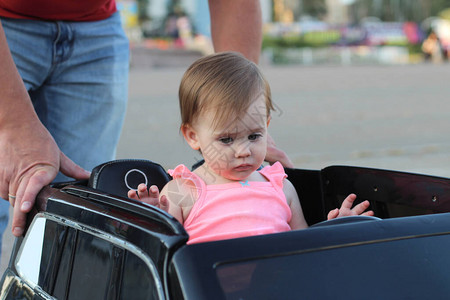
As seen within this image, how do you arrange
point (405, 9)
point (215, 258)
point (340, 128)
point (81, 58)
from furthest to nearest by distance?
point (405, 9), point (340, 128), point (81, 58), point (215, 258)

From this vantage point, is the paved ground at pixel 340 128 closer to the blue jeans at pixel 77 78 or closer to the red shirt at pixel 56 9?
the blue jeans at pixel 77 78

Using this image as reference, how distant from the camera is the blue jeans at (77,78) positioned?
111 inches

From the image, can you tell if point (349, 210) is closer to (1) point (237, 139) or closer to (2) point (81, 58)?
(1) point (237, 139)

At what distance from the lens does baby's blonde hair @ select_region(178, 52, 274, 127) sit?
84.0 inches

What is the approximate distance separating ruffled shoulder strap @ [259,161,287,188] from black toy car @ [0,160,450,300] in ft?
2.28

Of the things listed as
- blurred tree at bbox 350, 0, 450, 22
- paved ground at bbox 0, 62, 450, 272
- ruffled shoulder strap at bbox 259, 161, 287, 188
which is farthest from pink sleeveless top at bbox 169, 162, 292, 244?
blurred tree at bbox 350, 0, 450, 22

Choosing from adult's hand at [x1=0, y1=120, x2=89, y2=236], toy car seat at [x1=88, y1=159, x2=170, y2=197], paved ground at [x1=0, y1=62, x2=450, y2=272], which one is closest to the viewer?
adult's hand at [x1=0, y1=120, x2=89, y2=236]

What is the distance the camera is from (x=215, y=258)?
4.74 feet

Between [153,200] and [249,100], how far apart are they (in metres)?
0.42

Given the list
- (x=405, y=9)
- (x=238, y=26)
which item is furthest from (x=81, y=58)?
(x=405, y=9)

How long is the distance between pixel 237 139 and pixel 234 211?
0.23 metres

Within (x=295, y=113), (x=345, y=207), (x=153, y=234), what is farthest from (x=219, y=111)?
(x=295, y=113)

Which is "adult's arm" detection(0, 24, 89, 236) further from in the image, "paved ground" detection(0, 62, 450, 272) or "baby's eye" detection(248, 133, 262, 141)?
"paved ground" detection(0, 62, 450, 272)

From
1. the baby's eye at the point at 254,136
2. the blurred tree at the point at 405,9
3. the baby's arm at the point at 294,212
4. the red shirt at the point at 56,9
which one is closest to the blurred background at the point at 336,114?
the baby's eye at the point at 254,136
